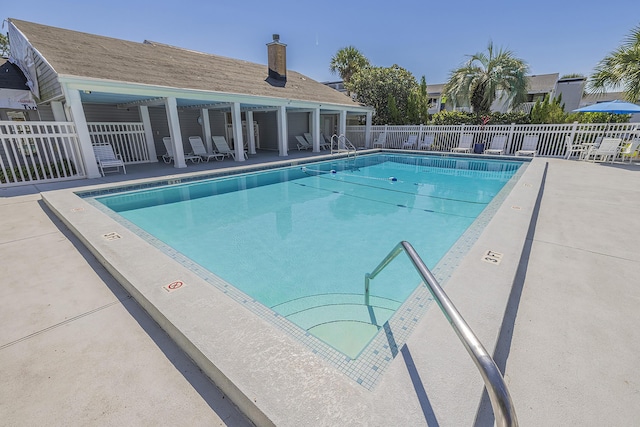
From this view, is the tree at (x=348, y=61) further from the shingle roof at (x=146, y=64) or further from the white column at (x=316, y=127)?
the white column at (x=316, y=127)

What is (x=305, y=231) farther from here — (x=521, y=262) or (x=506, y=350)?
(x=506, y=350)

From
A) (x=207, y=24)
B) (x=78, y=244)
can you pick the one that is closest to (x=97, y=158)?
(x=78, y=244)

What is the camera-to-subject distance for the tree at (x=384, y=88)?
1966 centimetres

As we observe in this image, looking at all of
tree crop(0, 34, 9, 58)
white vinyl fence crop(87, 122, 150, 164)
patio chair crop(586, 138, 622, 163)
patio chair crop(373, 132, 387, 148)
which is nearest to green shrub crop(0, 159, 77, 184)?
white vinyl fence crop(87, 122, 150, 164)

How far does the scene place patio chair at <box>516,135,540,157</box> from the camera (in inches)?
525

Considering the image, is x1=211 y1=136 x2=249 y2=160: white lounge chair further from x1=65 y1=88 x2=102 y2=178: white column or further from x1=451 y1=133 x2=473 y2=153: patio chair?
x1=451 y1=133 x2=473 y2=153: patio chair

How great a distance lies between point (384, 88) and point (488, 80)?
6580 millimetres

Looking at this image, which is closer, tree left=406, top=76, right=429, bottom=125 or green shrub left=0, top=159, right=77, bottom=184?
green shrub left=0, top=159, right=77, bottom=184

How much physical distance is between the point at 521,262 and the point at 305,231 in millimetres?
3448

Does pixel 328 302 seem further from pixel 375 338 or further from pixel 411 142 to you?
pixel 411 142

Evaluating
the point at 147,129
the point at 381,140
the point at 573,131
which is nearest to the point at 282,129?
the point at 147,129

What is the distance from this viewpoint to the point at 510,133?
1423cm

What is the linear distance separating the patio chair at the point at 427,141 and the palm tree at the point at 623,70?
21.9 ft

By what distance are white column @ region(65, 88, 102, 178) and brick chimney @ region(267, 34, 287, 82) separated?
10.1 metres
